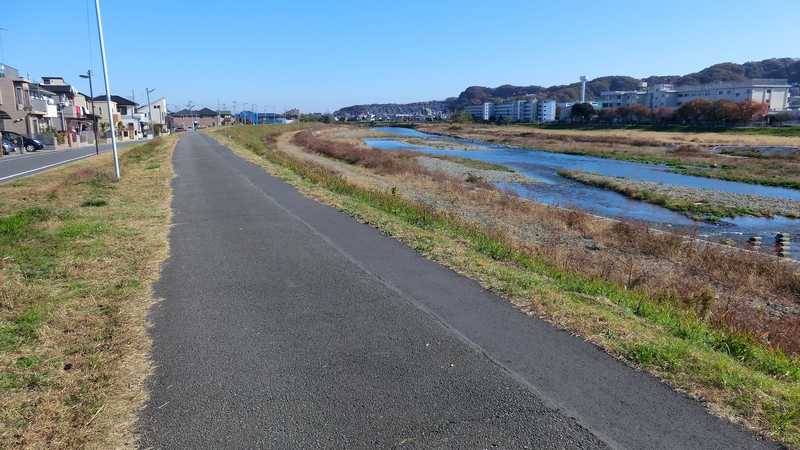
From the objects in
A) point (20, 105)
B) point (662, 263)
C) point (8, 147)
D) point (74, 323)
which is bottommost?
point (662, 263)

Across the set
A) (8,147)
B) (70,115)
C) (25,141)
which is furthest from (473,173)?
(70,115)

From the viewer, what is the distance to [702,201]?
29984 millimetres

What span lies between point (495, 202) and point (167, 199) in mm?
14312

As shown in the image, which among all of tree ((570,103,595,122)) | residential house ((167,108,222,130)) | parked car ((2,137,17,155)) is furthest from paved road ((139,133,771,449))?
residential house ((167,108,222,130))

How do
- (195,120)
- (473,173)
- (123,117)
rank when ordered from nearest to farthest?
(473,173), (123,117), (195,120)

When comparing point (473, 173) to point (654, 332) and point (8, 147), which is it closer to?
point (8, 147)

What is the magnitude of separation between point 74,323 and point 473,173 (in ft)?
120

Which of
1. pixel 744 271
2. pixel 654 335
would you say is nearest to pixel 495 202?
pixel 744 271

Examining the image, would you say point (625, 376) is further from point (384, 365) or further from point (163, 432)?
point (163, 432)

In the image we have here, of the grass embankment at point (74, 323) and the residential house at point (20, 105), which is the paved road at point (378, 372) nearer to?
the grass embankment at point (74, 323)

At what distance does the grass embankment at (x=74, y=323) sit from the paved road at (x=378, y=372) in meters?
0.29

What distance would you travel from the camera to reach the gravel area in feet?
127

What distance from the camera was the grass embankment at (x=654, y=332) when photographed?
4441mm

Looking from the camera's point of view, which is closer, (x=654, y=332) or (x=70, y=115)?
(x=654, y=332)
